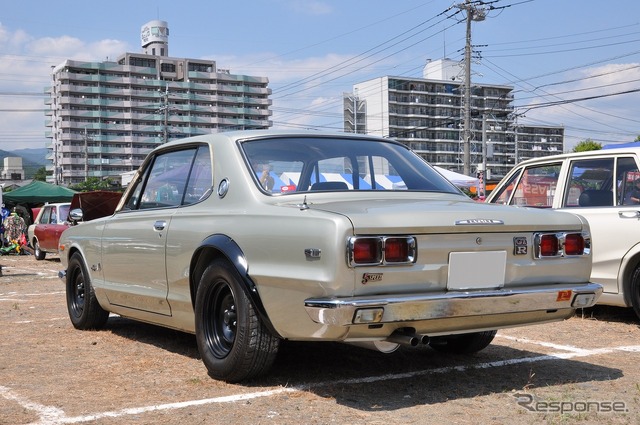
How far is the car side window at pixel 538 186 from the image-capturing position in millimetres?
8453

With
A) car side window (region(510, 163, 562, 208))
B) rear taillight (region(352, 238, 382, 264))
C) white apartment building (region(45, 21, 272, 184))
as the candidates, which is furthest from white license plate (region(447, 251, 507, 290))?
white apartment building (region(45, 21, 272, 184))

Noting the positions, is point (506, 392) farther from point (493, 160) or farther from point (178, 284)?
point (493, 160)

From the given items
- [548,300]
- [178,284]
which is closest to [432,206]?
[548,300]

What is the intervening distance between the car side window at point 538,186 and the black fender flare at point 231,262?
4580 mm

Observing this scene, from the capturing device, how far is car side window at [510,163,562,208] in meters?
8.45

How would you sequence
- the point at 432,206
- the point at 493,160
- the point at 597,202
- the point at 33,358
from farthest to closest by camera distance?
the point at 493,160, the point at 597,202, the point at 33,358, the point at 432,206

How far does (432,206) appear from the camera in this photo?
458 cm

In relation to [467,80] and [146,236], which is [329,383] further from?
[467,80]

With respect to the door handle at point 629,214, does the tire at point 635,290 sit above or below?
below

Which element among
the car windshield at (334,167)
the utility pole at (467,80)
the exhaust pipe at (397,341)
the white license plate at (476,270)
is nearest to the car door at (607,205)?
the car windshield at (334,167)

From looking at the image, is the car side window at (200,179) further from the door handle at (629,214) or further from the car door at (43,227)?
the car door at (43,227)

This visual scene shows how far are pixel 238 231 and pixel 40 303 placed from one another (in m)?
6.49

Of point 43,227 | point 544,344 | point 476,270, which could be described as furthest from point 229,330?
point 43,227

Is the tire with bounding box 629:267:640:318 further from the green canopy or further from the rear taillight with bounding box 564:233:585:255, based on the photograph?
the green canopy
